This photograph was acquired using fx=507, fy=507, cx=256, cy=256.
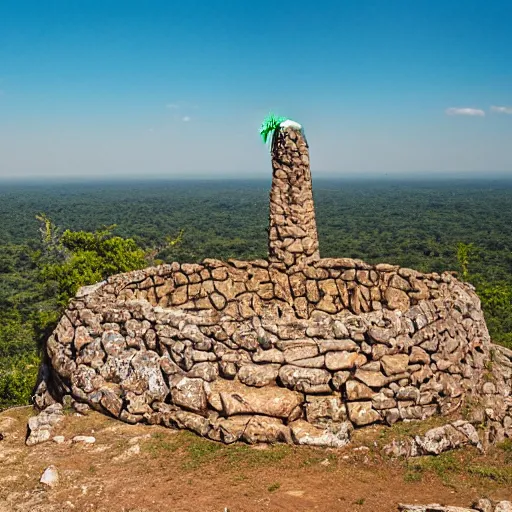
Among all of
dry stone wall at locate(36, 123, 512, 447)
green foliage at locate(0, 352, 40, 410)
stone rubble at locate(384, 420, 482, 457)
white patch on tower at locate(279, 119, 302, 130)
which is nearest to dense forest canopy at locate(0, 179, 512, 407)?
green foliage at locate(0, 352, 40, 410)

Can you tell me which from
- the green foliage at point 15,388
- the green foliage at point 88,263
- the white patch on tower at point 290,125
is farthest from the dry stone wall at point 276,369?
the green foliage at point 88,263

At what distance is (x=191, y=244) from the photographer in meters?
61.4

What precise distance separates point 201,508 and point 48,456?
2.34 meters

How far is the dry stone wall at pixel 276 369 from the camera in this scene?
6.99 m

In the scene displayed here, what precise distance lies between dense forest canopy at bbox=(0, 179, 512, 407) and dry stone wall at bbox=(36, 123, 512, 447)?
6.73 m

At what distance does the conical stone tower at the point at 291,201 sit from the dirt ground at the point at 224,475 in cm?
423

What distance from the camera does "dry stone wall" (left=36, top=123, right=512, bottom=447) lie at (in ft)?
22.9

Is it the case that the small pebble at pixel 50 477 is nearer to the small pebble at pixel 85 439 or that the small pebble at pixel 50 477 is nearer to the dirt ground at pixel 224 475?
the dirt ground at pixel 224 475

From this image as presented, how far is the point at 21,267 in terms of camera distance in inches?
1907

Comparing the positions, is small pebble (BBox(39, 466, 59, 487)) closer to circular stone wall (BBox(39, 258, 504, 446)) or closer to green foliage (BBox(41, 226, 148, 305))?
circular stone wall (BBox(39, 258, 504, 446))

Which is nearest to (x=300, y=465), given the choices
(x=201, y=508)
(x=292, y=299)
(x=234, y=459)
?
(x=234, y=459)

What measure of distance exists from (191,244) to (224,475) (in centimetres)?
5598

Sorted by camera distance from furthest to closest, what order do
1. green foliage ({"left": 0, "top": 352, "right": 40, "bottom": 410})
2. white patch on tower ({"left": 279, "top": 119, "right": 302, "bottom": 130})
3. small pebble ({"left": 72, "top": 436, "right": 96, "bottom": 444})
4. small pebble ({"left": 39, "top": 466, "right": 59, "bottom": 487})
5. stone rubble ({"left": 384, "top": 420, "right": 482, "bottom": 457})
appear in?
green foliage ({"left": 0, "top": 352, "right": 40, "bottom": 410}), white patch on tower ({"left": 279, "top": 119, "right": 302, "bottom": 130}), small pebble ({"left": 72, "top": 436, "right": 96, "bottom": 444}), stone rubble ({"left": 384, "top": 420, "right": 482, "bottom": 457}), small pebble ({"left": 39, "top": 466, "right": 59, "bottom": 487})

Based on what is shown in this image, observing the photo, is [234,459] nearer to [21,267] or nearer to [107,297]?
[107,297]
